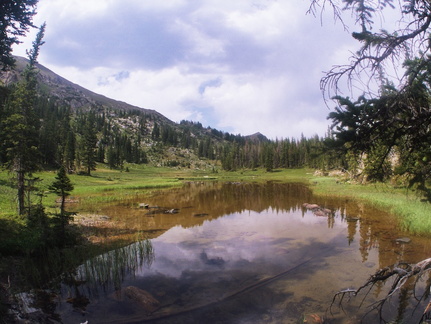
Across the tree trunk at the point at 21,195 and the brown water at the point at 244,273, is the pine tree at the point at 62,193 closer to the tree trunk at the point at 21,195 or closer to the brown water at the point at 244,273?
the brown water at the point at 244,273

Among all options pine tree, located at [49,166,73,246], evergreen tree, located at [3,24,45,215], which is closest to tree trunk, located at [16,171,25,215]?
evergreen tree, located at [3,24,45,215]

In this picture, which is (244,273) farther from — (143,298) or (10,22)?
(10,22)

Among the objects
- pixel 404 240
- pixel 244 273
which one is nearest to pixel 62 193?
pixel 244 273

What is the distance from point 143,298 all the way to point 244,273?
482 centimetres

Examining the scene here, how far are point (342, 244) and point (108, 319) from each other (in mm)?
14083

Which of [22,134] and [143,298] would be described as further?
[22,134]

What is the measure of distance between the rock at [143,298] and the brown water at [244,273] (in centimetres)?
6

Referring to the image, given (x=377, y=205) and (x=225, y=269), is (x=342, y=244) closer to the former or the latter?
(x=225, y=269)

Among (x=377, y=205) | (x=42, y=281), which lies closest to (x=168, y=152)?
(x=377, y=205)

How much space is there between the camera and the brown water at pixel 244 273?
30.0 ft

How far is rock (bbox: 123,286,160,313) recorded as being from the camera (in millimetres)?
9586

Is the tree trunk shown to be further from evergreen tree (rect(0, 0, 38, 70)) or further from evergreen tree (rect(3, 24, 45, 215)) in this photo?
evergreen tree (rect(0, 0, 38, 70))

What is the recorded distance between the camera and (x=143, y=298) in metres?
9.92

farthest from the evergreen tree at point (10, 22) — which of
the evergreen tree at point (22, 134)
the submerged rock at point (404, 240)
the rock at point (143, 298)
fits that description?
the submerged rock at point (404, 240)
